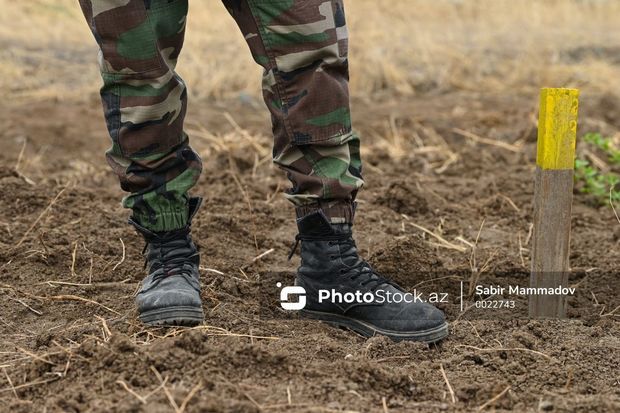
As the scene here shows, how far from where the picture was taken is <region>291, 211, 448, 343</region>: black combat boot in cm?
259

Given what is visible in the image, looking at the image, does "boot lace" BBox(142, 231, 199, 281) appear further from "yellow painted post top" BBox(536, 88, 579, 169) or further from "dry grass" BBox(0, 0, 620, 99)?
"dry grass" BBox(0, 0, 620, 99)

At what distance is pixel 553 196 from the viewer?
2.65m

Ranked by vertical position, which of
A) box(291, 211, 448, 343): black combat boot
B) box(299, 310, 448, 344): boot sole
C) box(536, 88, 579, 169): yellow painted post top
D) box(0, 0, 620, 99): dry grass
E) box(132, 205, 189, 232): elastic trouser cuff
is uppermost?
box(536, 88, 579, 169): yellow painted post top

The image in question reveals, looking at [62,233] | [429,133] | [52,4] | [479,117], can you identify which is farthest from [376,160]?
[52,4]

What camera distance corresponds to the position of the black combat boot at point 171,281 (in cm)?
252

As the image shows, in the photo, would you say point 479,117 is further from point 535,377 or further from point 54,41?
point 54,41

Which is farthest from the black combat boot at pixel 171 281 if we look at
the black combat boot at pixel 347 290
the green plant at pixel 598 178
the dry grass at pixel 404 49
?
the dry grass at pixel 404 49

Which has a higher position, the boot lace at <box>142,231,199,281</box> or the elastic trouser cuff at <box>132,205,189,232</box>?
the elastic trouser cuff at <box>132,205,189,232</box>

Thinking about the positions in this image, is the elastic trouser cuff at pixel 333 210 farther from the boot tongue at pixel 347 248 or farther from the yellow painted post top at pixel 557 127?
the yellow painted post top at pixel 557 127

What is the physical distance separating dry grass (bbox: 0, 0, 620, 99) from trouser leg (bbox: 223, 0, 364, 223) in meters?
4.28

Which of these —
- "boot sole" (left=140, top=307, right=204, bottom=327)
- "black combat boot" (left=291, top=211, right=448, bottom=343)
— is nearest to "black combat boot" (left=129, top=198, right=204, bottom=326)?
"boot sole" (left=140, top=307, right=204, bottom=327)

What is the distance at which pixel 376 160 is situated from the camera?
4867 millimetres

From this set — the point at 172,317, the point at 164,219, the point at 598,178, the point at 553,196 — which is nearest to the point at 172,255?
the point at 164,219

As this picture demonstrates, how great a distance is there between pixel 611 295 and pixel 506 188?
1.28m
